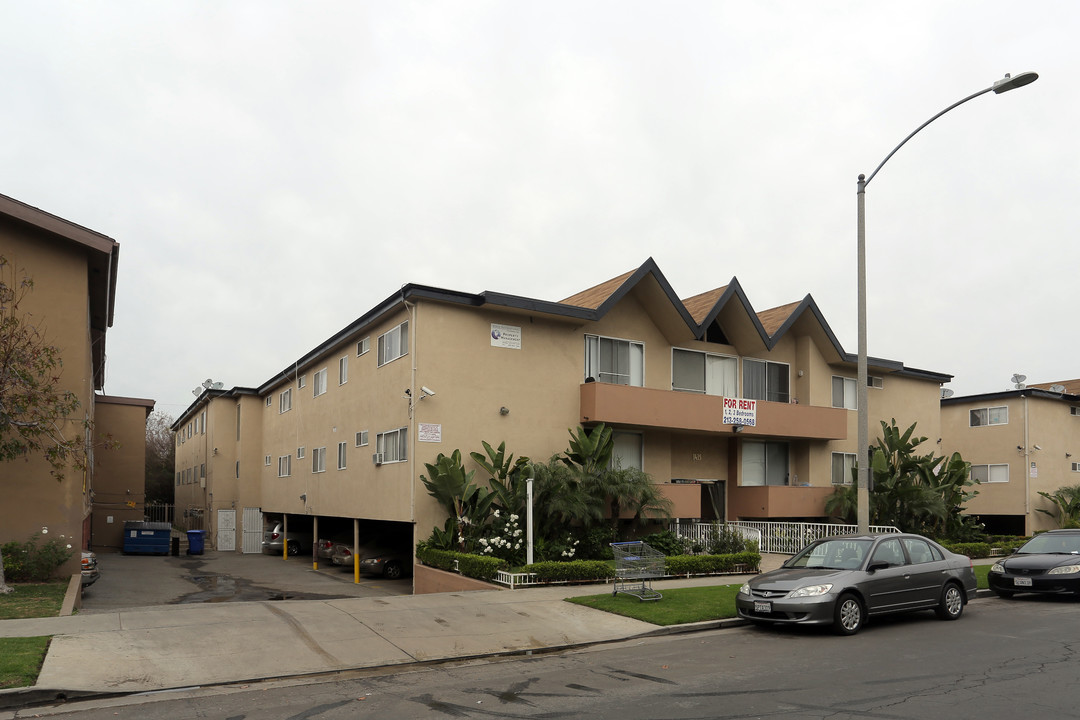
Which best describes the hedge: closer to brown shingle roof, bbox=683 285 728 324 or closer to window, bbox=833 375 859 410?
brown shingle roof, bbox=683 285 728 324

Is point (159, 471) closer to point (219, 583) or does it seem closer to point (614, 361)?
point (219, 583)

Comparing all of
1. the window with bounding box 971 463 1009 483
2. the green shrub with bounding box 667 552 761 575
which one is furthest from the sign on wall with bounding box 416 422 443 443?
the window with bounding box 971 463 1009 483

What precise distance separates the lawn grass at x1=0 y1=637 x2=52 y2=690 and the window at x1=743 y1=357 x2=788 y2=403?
2059cm

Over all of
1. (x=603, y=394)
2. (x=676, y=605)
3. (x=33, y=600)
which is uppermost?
(x=603, y=394)

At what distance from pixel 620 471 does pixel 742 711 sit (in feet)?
40.9

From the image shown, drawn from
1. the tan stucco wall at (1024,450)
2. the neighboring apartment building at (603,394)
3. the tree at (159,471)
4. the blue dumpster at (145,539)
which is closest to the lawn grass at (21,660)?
the neighboring apartment building at (603,394)

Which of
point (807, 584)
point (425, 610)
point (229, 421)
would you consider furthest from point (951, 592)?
point (229, 421)

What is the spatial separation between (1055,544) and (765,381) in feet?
35.9

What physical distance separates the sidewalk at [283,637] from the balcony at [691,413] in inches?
313

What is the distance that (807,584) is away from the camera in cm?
1198

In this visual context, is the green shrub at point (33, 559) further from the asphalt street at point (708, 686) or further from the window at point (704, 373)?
the window at point (704, 373)

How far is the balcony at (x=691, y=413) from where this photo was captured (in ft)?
72.4

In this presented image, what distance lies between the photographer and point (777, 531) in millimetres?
23531

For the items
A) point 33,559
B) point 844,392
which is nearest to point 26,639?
point 33,559
